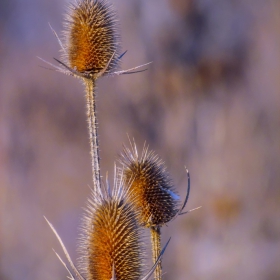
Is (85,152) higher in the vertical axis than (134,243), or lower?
higher

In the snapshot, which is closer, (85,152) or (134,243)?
(134,243)

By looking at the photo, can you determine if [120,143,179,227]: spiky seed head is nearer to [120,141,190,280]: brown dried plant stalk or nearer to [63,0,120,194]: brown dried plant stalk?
[120,141,190,280]: brown dried plant stalk

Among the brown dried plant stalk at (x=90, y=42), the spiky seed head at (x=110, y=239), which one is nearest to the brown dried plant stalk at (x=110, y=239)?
the spiky seed head at (x=110, y=239)

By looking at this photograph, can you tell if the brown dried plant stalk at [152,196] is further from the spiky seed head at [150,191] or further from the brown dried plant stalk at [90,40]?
the brown dried plant stalk at [90,40]

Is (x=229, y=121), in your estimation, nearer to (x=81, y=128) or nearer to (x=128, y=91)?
(x=128, y=91)

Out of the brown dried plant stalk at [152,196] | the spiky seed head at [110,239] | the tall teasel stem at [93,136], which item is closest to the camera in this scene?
the spiky seed head at [110,239]

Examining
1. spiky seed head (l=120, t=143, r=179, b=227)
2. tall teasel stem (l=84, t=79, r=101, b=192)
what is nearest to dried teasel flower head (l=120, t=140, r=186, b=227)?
spiky seed head (l=120, t=143, r=179, b=227)

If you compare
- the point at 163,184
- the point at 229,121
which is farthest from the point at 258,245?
the point at 163,184
